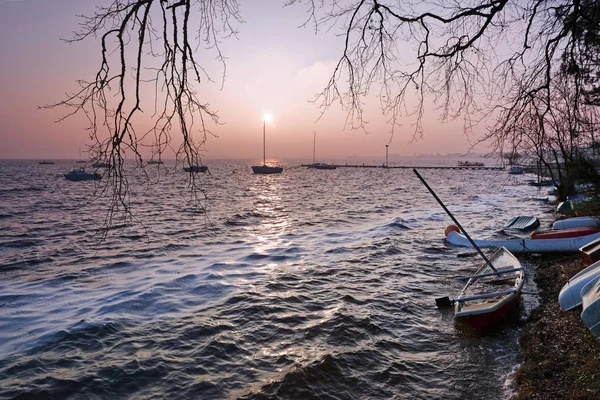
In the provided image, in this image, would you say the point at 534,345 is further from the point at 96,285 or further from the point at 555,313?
the point at 96,285

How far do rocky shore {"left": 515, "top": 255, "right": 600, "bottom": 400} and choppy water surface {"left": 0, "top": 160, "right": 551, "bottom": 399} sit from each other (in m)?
0.36

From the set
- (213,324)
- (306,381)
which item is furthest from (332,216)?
(306,381)

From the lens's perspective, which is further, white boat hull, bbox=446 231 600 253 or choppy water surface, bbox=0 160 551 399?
white boat hull, bbox=446 231 600 253

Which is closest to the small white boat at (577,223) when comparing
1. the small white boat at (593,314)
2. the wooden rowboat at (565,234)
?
the wooden rowboat at (565,234)

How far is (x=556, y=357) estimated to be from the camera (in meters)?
6.53

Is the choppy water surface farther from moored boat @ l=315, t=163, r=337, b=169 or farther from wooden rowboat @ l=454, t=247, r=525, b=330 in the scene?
moored boat @ l=315, t=163, r=337, b=169

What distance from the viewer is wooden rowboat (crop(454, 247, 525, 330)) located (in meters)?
8.43

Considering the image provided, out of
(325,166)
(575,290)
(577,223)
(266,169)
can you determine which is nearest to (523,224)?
(577,223)

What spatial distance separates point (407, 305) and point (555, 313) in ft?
11.2

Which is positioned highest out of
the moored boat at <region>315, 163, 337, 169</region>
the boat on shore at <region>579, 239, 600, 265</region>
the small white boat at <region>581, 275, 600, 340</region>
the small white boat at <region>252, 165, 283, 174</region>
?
the moored boat at <region>315, 163, 337, 169</region>

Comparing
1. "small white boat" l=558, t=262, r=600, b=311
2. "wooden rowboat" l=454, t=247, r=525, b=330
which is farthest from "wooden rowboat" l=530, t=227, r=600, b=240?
"small white boat" l=558, t=262, r=600, b=311

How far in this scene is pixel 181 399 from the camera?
645cm

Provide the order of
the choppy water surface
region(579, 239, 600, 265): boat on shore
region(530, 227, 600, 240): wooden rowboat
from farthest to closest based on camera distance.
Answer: region(530, 227, 600, 240): wooden rowboat → region(579, 239, 600, 265): boat on shore → the choppy water surface

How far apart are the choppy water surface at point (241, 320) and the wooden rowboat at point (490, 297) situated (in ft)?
1.19
